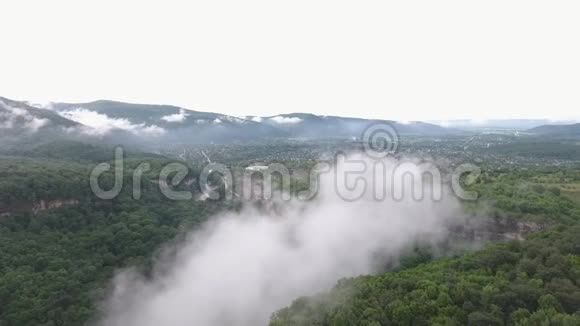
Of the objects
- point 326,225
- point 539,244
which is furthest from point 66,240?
point 539,244

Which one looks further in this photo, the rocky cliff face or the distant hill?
the distant hill

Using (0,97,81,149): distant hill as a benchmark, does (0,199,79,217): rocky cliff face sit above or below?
below

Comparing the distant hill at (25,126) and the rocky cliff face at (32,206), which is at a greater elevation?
the distant hill at (25,126)

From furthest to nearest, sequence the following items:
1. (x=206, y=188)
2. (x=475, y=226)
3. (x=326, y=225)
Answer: (x=206, y=188) < (x=326, y=225) < (x=475, y=226)

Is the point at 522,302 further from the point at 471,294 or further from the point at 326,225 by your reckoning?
the point at 326,225

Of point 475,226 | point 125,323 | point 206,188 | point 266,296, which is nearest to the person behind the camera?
point 125,323

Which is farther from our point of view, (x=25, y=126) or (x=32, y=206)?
(x=25, y=126)

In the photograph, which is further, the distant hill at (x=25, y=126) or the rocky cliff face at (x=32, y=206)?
the distant hill at (x=25, y=126)

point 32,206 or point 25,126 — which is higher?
point 25,126

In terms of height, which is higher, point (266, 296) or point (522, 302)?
point (522, 302)

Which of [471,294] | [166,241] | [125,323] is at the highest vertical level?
[471,294]

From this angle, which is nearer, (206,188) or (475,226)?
(475,226)
